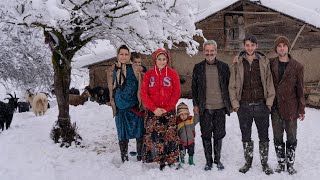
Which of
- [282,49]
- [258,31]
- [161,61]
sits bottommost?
[161,61]

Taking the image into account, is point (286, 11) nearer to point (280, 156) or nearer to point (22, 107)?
point (280, 156)

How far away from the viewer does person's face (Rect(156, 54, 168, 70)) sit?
5.12 m

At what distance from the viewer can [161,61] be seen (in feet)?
16.8

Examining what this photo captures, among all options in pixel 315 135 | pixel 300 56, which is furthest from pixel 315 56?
pixel 315 135

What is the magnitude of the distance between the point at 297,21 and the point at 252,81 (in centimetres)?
970

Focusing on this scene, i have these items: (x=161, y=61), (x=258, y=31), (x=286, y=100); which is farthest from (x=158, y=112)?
(x=258, y=31)

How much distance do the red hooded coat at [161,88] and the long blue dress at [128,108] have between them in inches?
14.6

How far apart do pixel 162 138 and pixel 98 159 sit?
1.39m

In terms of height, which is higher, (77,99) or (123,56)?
(123,56)

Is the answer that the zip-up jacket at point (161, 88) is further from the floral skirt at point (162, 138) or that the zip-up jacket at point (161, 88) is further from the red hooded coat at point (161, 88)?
the floral skirt at point (162, 138)

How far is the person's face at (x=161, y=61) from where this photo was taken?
5.12 meters

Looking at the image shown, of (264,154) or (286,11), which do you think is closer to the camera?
(264,154)

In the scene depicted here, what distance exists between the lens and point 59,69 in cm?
683

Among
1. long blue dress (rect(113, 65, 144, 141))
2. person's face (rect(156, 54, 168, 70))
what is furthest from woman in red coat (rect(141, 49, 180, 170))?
long blue dress (rect(113, 65, 144, 141))
